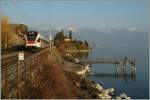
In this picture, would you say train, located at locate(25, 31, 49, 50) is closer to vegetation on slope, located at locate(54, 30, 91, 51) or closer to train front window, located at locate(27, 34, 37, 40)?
train front window, located at locate(27, 34, 37, 40)

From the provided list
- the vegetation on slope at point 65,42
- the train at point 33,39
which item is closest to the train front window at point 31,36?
the train at point 33,39

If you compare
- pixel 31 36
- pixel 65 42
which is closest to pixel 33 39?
pixel 31 36

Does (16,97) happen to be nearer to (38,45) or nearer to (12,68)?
(12,68)

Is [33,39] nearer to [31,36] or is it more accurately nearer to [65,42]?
[31,36]

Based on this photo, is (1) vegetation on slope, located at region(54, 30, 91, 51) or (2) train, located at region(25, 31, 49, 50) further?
(1) vegetation on slope, located at region(54, 30, 91, 51)

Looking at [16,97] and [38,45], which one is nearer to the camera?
[16,97]

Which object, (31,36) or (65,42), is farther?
(65,42)

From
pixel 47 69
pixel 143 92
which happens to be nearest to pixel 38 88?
pixel 47 69

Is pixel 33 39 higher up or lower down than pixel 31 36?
lower down

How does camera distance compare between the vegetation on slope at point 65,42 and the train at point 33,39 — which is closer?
the train at point 33,39

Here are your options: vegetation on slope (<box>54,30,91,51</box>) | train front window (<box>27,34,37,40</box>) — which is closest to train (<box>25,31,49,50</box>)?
train front window (<box>27,34,37,40</box>)

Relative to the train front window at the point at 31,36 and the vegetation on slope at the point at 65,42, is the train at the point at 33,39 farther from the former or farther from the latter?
the vegetation on slope at the point at 65,42

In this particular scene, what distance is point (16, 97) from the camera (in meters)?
14.5

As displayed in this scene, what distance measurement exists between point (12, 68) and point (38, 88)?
4.28 meters
